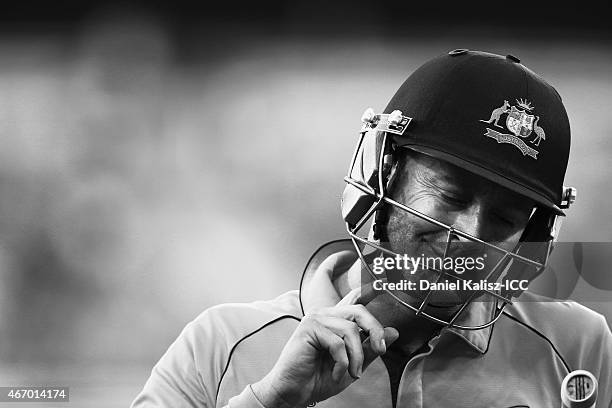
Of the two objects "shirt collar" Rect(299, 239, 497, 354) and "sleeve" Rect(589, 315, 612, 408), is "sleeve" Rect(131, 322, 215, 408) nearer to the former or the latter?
"shirt collar" Rect(299, 239, 497, 354)

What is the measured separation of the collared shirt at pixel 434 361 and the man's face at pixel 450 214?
11 cm

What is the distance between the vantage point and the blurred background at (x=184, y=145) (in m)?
1.48

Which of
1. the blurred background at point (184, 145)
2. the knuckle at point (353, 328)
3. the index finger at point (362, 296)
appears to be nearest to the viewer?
the knuckle at point (353, 328)

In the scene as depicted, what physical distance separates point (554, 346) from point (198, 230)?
1.80ft

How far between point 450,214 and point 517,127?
0.13 meters

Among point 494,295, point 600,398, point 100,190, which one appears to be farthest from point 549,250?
point 100,190

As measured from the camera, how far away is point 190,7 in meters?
1.62

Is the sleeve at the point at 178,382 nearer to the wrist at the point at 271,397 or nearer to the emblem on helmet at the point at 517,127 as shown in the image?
the wrist at the point at 271,397

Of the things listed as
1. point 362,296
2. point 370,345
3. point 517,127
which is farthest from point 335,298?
point 517,127

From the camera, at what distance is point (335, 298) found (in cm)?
129

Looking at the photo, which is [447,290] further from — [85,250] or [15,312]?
[15,312]

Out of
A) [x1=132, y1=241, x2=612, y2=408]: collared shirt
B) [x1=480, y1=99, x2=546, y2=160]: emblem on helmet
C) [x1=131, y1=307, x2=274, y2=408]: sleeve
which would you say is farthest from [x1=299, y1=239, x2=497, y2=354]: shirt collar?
[x1=480, y1=99, x2=546, y2=160]: emblem on helmet

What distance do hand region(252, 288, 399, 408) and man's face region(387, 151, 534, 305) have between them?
120 mm

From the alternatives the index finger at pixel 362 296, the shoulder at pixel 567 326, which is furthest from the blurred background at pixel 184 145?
the index finger at pixel 362 296
